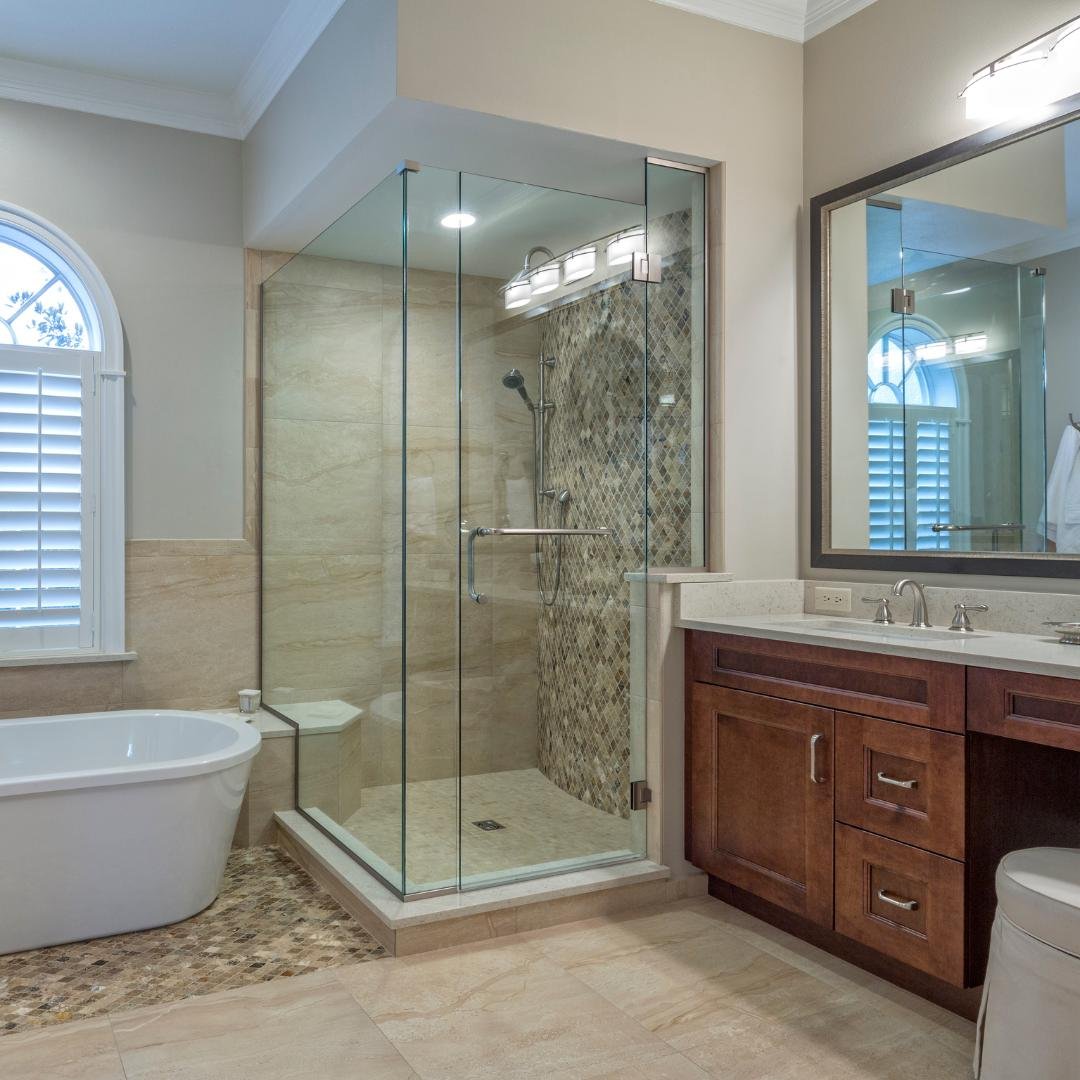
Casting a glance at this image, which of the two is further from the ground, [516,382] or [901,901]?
[516,382]

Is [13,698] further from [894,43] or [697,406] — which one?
[894,43]

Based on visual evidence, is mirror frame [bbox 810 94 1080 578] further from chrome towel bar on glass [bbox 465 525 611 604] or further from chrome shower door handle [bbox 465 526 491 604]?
chrome shower door handle [bbox 465 526 491 604]

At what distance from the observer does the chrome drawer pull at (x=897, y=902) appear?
2.38 meters

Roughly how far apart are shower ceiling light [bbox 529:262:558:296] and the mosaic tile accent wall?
0.08m

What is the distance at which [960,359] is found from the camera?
2.78 m

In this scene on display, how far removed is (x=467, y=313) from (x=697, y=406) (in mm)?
842

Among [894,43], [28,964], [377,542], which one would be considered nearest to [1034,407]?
[894,43]

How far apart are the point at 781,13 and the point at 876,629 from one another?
2.00m

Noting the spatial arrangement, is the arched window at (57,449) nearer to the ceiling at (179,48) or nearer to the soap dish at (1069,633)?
the ceiling at (179,48)

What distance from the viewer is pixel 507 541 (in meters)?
2.94

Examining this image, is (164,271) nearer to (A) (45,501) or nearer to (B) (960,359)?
(A) (45,501)

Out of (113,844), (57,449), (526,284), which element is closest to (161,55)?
(57,449)

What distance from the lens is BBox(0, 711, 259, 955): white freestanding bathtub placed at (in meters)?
2.76

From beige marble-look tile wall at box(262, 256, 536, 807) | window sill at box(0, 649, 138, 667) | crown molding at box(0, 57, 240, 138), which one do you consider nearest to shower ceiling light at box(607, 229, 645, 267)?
beige marble-look tile wall at box(262, 256, 536, 807)
